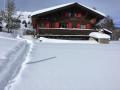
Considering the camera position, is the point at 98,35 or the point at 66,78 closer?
the point at 66,78

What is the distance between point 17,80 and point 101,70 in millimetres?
3168

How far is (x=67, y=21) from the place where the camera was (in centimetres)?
3969

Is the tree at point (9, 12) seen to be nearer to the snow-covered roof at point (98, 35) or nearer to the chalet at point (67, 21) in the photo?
the chalet at point (67, 21)

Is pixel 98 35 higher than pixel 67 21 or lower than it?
lower

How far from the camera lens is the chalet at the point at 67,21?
36.9m

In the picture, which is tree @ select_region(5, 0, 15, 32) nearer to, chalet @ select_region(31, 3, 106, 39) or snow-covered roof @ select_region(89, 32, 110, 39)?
chalet @ select_region(31, 3, 106, 39)

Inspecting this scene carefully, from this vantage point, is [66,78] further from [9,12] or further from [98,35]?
[9,12]

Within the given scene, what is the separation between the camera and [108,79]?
7938 millimetres

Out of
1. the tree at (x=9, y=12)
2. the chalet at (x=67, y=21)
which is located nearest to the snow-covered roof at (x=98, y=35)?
the chalet at (x=67, y=21)

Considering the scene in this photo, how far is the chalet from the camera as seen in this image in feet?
121

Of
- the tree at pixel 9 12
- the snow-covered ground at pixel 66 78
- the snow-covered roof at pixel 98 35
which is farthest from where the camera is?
the tree at pixel 9 12

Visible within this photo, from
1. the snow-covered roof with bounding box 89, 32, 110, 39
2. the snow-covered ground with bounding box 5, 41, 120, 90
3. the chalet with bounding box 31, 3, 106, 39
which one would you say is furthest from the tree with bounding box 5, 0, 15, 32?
the snow-covered ground with bounding box 5, 41, 120, 90

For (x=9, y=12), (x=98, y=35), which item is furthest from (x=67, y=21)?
(x=9, y=12)

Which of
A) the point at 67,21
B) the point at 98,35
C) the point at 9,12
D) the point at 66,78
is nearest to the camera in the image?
the point at 66,78
